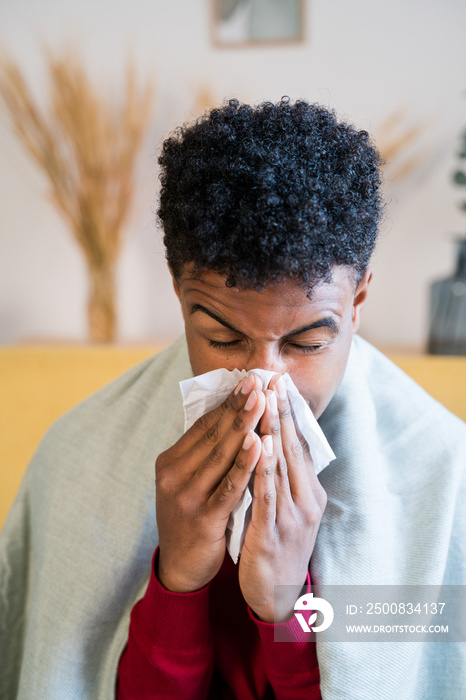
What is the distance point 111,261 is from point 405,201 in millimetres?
1109

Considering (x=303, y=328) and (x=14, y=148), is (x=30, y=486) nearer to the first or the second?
(x=303, y=328)

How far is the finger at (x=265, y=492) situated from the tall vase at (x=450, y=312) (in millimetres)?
1433

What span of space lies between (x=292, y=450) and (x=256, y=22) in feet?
6.32

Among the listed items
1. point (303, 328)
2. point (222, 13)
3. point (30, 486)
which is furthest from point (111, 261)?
point (303, 328)

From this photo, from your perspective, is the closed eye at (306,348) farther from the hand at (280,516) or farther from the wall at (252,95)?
the wall at (252,95)

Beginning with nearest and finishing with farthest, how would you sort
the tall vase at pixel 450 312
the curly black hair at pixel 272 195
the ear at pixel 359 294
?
the curly black hair at pixel 272 195 → the ear at pixel 359 294 → the tall vase at pixel 450 312

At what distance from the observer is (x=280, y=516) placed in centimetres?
79

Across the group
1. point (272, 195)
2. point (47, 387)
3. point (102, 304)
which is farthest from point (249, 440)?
point (102, 304)

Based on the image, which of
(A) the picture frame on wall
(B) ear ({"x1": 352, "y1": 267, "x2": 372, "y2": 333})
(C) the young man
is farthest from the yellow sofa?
(A) the picture frame on wall

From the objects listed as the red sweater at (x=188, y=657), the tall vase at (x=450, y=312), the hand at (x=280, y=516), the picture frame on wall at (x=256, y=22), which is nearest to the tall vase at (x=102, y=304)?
the picture frame on wall at (x=256, y=22)

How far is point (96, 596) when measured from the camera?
3.16 ft

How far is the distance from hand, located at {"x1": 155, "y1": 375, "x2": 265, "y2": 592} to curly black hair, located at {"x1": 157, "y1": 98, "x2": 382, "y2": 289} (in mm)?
149

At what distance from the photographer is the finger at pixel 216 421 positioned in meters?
0.71

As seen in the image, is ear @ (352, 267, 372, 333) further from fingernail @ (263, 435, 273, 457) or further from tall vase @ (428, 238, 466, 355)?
tall vase @ (428, 238, 466, 355)
